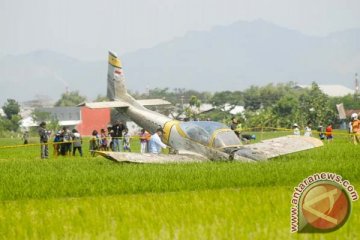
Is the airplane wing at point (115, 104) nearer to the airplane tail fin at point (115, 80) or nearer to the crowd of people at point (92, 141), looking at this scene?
the airplane tail fin at point (115, 80)

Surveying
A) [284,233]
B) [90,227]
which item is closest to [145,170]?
[90,227]

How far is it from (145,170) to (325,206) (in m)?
11.0

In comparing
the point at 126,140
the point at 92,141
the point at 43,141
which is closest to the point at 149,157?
the point at 43,141

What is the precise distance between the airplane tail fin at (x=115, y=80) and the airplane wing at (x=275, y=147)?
14.1 m

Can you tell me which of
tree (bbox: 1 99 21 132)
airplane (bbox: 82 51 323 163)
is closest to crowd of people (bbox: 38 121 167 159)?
airplane (bbox: 82 51 323 163)

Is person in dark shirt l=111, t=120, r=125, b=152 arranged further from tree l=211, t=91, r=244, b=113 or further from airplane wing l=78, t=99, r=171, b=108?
tree l=211, t=91, r=244, b=113

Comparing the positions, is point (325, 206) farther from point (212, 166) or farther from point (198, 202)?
point (212, 166)

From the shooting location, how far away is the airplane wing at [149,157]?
2650 centimetres

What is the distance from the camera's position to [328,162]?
87.2 feet

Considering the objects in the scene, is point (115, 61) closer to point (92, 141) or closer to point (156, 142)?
point (92, 141)

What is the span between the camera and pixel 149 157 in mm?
28000

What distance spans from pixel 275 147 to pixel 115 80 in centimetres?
1639

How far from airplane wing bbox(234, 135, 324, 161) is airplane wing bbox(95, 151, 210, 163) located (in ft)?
5.38

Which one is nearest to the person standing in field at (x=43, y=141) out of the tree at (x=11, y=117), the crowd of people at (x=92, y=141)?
the crowd of people at (x=92, y=141)
